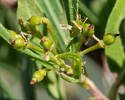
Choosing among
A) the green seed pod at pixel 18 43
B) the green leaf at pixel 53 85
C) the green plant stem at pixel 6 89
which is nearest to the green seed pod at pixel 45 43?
the green seed pod at pixel 18 43

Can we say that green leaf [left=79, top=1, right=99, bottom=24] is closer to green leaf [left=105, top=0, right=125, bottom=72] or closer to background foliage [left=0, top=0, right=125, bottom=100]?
background foliage [left=0, top=0, right=125, bottom=100]

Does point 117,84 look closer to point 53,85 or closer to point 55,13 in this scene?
point 53,85

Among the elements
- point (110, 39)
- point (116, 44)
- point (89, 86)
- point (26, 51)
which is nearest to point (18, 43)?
point (26, 51)

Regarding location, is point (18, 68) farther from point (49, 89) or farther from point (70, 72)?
point (70, 72)

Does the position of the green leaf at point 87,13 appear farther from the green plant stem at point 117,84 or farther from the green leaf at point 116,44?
the green plant stem at point 117,84

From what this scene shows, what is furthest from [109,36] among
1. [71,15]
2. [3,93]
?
[3,93]
